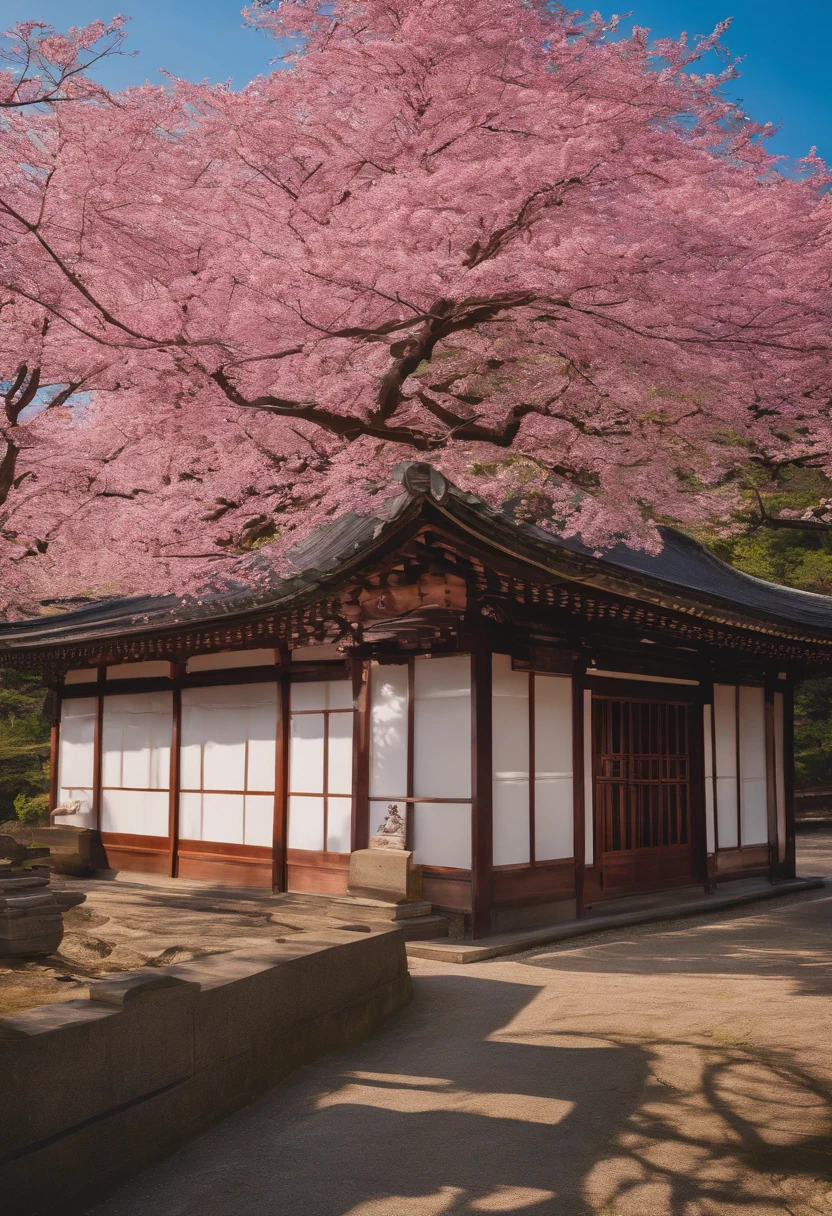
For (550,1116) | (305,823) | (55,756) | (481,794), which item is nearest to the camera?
(550,1116)

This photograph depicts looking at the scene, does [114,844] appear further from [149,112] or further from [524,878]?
[149,112]

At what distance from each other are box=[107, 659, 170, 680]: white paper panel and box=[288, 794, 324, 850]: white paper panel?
3020 millimetres

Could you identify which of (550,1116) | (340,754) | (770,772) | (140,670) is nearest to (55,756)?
(140,670)

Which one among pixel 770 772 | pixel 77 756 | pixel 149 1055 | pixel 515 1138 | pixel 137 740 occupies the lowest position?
pixel 515 1138

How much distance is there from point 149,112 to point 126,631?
5727 millimetres

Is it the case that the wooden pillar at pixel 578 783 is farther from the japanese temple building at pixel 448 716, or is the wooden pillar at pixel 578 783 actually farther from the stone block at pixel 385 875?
the stone block at pixel 385 875

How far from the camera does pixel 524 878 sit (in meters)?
10.4

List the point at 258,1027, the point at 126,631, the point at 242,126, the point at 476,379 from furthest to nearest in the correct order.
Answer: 1. the point at 476,379
2. the point at 126,631
3. the point at 242,126
4. the point at 258,1027

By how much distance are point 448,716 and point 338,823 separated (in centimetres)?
200

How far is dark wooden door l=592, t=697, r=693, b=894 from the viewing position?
11.7 m

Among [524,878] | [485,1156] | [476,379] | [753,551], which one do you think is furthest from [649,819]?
[753,551]

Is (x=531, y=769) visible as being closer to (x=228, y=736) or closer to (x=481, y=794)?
(x=481, y=794)

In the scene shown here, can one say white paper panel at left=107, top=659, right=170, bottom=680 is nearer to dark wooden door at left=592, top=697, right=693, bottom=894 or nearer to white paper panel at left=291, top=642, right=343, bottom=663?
white paper panel at left=291, top=642, right=343, bottom=663

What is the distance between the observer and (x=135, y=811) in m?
13.9
